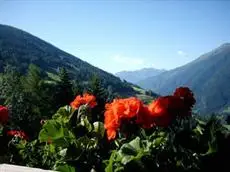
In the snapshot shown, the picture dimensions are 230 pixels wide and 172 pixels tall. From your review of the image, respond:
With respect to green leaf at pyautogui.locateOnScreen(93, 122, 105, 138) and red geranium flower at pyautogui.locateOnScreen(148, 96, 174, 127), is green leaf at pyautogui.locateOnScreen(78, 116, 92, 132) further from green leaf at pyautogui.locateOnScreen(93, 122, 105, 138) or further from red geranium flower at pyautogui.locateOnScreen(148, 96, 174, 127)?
red geranium flower at pyautogui.locateOnScreen(148, 96, 174, 127)

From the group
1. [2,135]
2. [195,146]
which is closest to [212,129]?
[195,146]

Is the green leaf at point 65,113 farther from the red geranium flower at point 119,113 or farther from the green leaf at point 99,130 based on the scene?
the red geranium flower at point 119,113

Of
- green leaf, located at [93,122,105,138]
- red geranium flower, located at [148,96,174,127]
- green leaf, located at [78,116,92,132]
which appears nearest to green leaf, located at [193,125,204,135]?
red geranium flower, located at [148,96,174,127]

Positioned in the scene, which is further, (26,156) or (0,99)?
(0,99)

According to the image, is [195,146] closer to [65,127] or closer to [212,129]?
[212,129]

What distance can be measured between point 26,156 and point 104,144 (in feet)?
5.99

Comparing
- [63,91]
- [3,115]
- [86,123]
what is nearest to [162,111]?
[86,123]

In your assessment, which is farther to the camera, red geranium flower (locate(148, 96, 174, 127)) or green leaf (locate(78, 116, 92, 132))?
green leaf (locate(78, 116, 92, 132))

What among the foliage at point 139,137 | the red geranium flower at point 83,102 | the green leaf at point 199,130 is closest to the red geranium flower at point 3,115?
the foliage at point 139,137

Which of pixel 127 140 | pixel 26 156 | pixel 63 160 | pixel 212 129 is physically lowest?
pixel 26 156

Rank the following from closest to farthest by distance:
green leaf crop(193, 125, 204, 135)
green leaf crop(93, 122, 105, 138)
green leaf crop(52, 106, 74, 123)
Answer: green leaf crop(193, 125, 204, 135) → green leaf crop(93, 122, 105, 138) → green leaf crop(52, 106, 74, 123)

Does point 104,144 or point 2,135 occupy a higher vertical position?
point 104,144

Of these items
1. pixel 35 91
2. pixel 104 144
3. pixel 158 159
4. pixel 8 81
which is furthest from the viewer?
pixel 8 81

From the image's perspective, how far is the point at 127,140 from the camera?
113 inches
